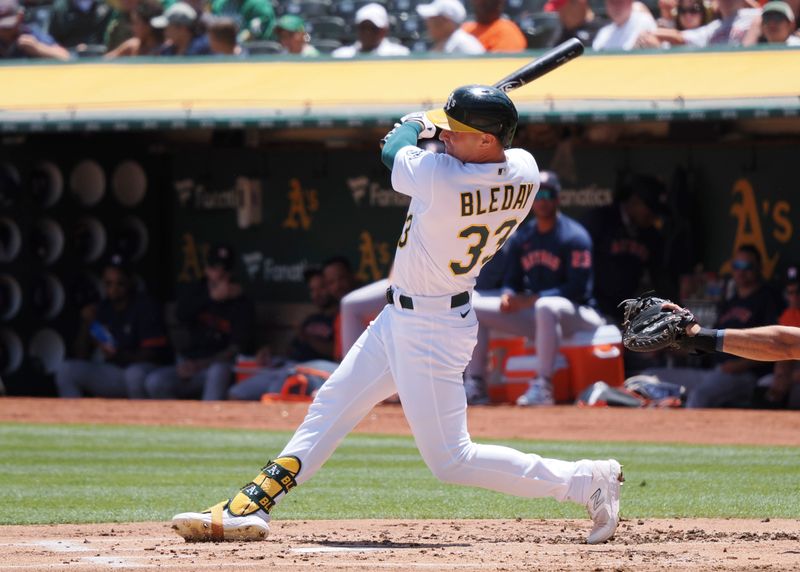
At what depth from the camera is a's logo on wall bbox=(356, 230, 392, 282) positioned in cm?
1267

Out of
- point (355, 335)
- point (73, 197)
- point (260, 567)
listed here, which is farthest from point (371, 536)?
point (73, 197)

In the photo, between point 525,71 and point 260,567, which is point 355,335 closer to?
point 525,71

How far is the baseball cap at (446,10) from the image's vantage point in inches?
464

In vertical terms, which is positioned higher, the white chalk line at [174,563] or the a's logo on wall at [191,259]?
the white chalk line at [174,563]

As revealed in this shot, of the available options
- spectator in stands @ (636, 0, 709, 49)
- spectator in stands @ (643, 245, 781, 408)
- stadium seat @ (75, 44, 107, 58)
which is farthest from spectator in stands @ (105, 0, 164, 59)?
spectator in stands @ (643, 245, 781, 408)

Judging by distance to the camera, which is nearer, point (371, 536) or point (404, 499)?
point (371, 536)

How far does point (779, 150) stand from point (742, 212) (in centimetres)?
53

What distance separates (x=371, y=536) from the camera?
523 centimetres

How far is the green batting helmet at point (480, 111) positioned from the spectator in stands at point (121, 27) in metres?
9.40

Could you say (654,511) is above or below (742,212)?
above

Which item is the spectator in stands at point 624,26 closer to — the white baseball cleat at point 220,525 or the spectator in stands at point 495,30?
the spectator in stands at point 495,30

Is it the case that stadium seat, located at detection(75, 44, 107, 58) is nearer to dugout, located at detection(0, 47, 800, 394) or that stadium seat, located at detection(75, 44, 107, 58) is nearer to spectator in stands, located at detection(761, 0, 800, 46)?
dugout, located at detection(0, 47, 800, 394)

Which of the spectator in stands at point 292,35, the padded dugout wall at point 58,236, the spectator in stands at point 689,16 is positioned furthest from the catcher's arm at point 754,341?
the padded dugout wall at point 58,236

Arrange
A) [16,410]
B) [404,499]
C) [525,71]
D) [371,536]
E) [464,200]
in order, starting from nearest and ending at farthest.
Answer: [464,200] → [371,536] → [525,71] → [404,499] → [16,410]
